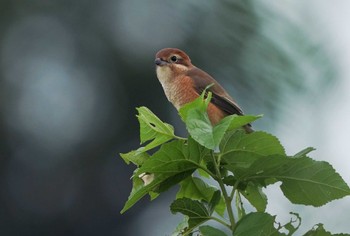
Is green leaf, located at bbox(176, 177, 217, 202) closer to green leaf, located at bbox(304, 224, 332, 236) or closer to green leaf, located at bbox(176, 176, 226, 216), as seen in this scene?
green leaf, located at bbox(176, 176, 226, 216)

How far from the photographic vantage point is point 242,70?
6.75ft

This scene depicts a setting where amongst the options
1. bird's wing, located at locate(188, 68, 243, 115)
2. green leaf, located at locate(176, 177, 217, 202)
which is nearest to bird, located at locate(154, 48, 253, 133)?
bird's wing, located at locate(188, 68, 243, 115)

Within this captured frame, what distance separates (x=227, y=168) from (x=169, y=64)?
113 centimetres

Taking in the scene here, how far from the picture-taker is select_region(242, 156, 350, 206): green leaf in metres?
0.85

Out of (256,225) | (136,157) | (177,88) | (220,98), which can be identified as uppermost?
(177,88)

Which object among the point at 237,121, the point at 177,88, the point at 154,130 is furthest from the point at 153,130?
the point at 177,88

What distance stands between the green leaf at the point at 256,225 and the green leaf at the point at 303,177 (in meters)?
0.06

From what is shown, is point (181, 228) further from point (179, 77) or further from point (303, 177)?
point (179, 77)

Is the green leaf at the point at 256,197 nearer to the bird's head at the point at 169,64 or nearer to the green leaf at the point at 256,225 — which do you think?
the green leaf at the point at 256,225

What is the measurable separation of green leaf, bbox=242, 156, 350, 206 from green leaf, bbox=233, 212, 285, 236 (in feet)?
0.19

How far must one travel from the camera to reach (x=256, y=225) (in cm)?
79

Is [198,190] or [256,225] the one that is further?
[198,190]

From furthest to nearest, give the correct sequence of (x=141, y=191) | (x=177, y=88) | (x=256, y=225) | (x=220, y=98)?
(x=177, y=88) → (x=220, y=98) → (x=141, y=191) → (x=256, y=225)

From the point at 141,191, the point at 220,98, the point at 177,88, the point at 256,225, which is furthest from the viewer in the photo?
the point at 177,88
